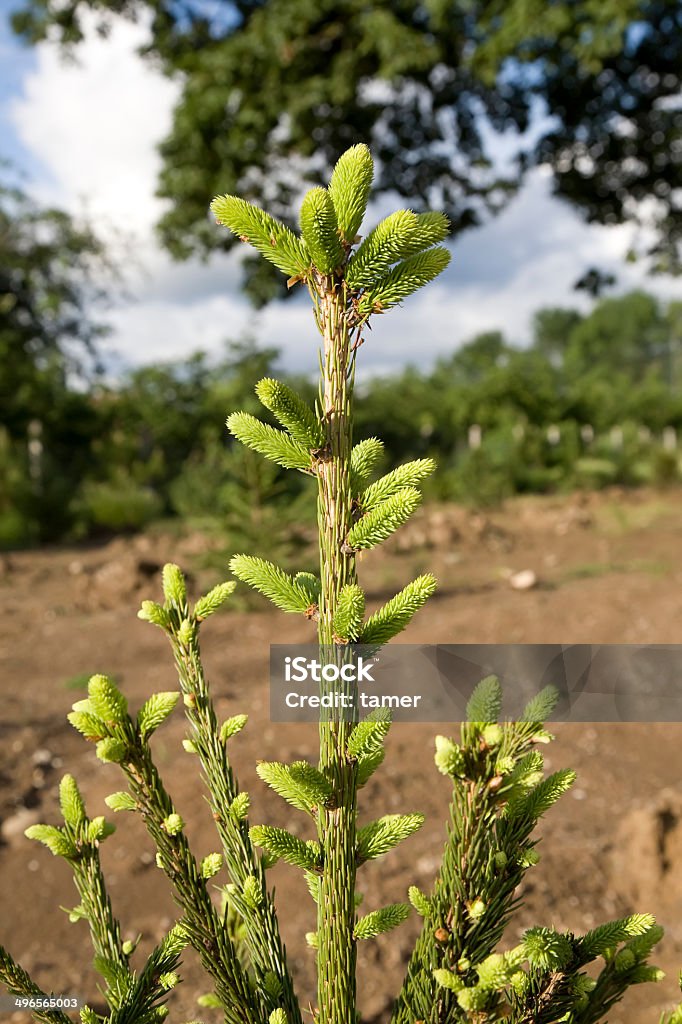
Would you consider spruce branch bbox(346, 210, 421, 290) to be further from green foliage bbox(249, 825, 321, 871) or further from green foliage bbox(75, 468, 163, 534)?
green foliage bbox(75, 468, 163, 534)

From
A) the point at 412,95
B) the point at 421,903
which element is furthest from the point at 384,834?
the point at 412,95

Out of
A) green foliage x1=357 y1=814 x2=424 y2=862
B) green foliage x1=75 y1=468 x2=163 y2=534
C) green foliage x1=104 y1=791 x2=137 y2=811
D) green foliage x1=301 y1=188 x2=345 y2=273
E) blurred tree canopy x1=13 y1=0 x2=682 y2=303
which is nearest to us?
green foliage x1=301 y1=188 x2=345 y2=273

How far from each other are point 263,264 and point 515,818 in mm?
9972

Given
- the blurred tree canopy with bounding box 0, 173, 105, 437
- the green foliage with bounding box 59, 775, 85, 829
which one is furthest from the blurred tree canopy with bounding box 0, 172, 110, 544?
the green foliage with bounding box 59, 775, 85, 829

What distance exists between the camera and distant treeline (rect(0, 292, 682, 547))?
1010cm

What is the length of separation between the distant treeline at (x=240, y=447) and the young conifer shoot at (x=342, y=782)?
584cm

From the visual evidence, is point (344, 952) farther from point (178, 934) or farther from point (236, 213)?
point (236, 213)

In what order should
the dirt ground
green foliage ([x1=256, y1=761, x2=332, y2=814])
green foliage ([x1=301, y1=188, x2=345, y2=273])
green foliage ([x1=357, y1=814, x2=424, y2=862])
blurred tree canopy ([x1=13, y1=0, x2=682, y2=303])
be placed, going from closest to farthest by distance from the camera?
green foliage ([x1=301, y1=188, x2=345, y2=273]) < green foliage ([x1=256, y1=761, x2=332, y2=814]) < green foliage ([x1=357, y1=814, x2=424, y2=862]) < the dirt ground < blurred tree canopy ([x1=13, y1=0, x2=682, y2=303])

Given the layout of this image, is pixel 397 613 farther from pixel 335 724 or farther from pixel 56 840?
pixel 56 840

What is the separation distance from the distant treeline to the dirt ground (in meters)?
1.69

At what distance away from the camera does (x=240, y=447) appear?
738 centimetres

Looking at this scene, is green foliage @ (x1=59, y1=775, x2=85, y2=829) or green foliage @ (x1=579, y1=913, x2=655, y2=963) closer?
green foliage @ (x1=579, y1=913, x2=655, y2=963)

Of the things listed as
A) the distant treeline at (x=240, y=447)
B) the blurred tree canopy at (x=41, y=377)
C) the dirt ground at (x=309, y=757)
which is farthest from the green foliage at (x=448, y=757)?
the blurred tree canopy at (x=41, y=377)

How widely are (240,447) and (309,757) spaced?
4006mm
